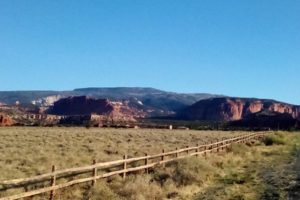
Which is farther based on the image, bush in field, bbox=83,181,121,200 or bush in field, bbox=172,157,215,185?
bush in field, bbox=172,157,215,185

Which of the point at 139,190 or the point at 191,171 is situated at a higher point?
the point at 191,171

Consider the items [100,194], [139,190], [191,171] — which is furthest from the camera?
[191,171]

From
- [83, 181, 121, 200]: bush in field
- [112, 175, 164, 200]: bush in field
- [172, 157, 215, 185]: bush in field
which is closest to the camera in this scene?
[83, 181, 121, 200]: bush in field

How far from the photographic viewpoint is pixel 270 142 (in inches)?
1368

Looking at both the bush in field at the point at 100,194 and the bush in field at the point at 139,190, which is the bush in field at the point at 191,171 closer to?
the bush in field at the point at 139,190

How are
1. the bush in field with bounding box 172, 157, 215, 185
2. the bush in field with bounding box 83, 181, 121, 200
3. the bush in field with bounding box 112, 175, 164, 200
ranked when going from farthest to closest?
the bush in field with bounding box 172, 157, 215, 185 → the bush in field with bounding box 112, 175, 164, 200 → the bush in field with bounding box 83, 181, 121, 200

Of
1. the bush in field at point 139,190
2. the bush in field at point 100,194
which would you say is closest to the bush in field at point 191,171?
the bush in field at point 139,190

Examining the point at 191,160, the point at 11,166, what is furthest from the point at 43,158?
the point at 191,160

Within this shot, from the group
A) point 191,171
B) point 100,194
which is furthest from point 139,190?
point 191,171

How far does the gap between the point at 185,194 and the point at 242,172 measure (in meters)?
5.79

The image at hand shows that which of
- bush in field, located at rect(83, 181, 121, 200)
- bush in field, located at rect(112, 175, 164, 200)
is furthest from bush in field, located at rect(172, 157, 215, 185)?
bush in field, located at rect(83, 181, 121, 200)

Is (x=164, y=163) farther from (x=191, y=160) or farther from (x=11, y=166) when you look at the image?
(x=11, y=166)

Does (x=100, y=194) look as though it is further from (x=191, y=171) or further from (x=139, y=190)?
(x=191, y=171)

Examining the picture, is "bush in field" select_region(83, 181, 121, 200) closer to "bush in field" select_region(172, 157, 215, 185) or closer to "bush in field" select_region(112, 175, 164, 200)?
"bush in field" select_region(112, 175, 164, 200)
